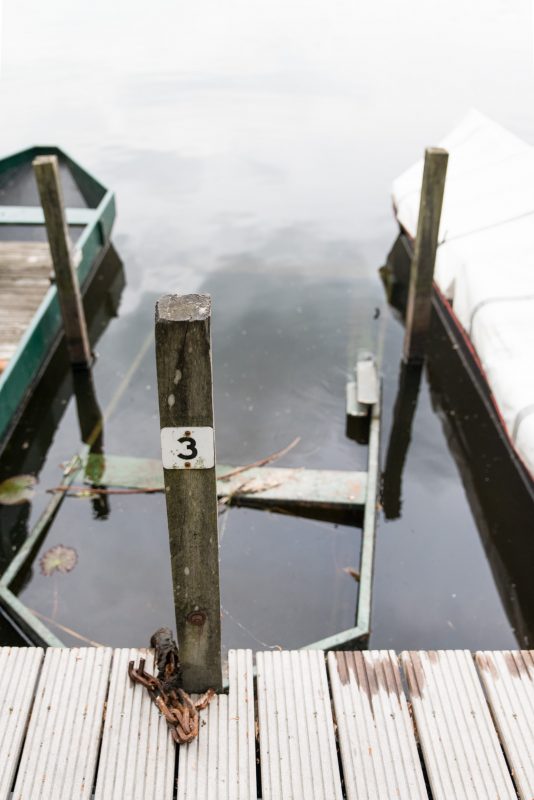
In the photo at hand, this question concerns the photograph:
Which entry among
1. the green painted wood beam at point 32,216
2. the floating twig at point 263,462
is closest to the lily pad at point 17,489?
the floating twig at point 263,462

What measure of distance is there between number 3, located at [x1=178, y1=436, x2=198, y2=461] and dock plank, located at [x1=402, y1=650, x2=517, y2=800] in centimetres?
176

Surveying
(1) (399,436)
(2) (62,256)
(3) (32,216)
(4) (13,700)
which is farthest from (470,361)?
(3) (32,216)

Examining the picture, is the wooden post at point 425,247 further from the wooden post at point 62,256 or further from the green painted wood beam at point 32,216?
the green painted wood beam at point 32,216

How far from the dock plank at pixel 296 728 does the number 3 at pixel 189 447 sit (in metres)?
1.40

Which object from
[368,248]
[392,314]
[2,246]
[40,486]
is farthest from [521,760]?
[368,248]

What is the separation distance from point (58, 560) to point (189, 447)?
409cm

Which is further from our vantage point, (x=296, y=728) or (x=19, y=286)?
(x=19, y=286)

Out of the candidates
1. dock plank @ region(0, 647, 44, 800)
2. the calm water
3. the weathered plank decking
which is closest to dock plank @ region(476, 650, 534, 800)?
the calm water

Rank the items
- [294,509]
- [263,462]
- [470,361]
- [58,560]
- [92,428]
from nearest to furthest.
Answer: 1. [58,560]
2. [294,509]
3. [263,462]
4. [92,428]
5. [470,361]

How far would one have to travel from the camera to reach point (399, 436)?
26.9 feet

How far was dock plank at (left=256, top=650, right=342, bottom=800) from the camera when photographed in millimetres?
2885

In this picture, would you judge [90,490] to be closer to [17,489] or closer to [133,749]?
[17,489]

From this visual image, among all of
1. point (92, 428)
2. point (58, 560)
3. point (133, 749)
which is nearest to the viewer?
point (133, 749)

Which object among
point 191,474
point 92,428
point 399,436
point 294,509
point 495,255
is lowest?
point 399,436
